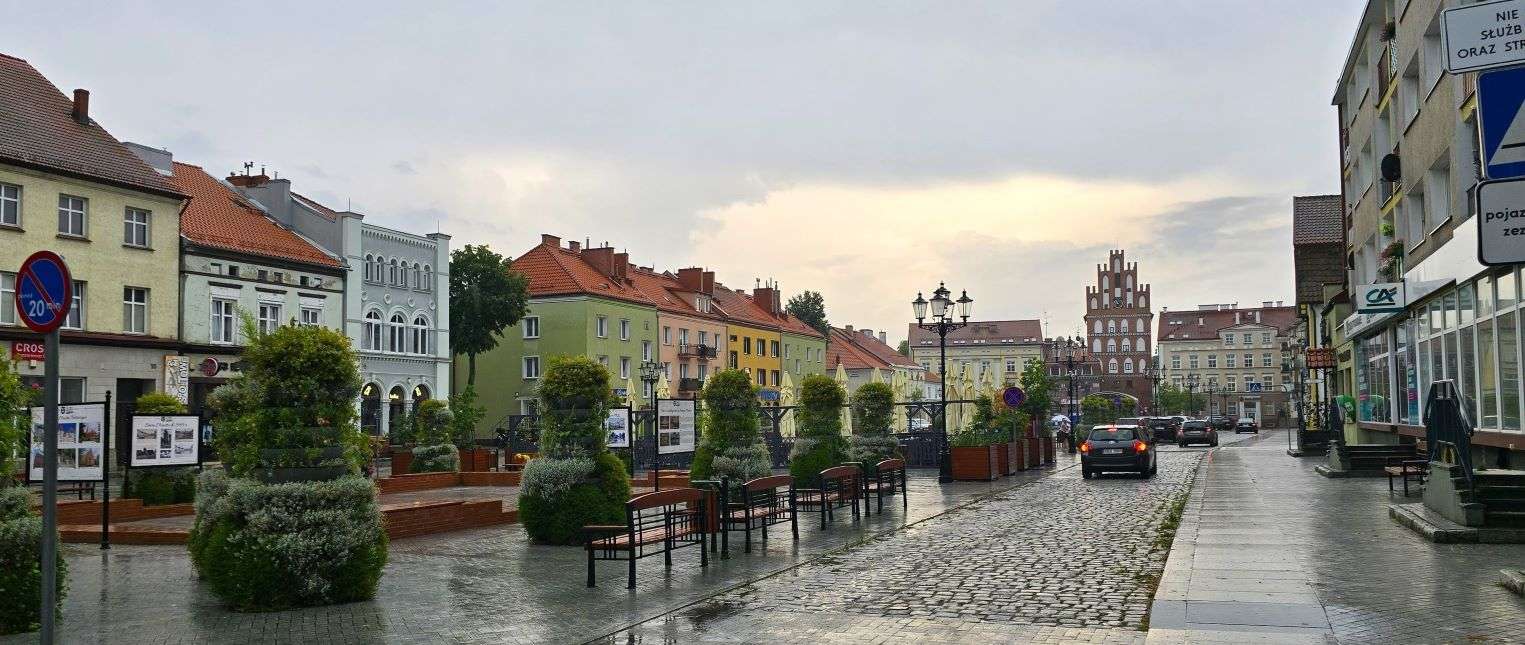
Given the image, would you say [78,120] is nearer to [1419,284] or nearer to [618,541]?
[618,541]

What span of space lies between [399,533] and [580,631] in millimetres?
7383

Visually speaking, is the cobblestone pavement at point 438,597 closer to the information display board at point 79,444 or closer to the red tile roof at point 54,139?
the information display board at point 79,444

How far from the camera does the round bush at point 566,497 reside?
14617mm

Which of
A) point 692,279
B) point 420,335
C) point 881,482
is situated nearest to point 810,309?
point 692,279

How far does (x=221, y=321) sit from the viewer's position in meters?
40.9

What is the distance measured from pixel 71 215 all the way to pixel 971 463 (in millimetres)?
28247

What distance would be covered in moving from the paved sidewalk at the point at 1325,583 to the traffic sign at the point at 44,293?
7413 mm

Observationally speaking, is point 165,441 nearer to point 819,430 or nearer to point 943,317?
point 819,430

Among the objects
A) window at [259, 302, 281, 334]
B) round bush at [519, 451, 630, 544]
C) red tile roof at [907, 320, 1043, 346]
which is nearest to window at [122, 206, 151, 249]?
window at [259, 302, 281, 334]

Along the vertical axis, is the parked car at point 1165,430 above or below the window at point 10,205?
below

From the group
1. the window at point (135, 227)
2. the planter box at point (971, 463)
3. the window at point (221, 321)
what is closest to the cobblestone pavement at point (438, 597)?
Result: the planter box at point (971, 463)

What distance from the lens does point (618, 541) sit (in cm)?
1252

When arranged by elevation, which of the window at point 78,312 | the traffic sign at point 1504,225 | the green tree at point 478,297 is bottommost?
the traffic sign at point 1504,225

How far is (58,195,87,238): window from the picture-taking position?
3538 centimetres
